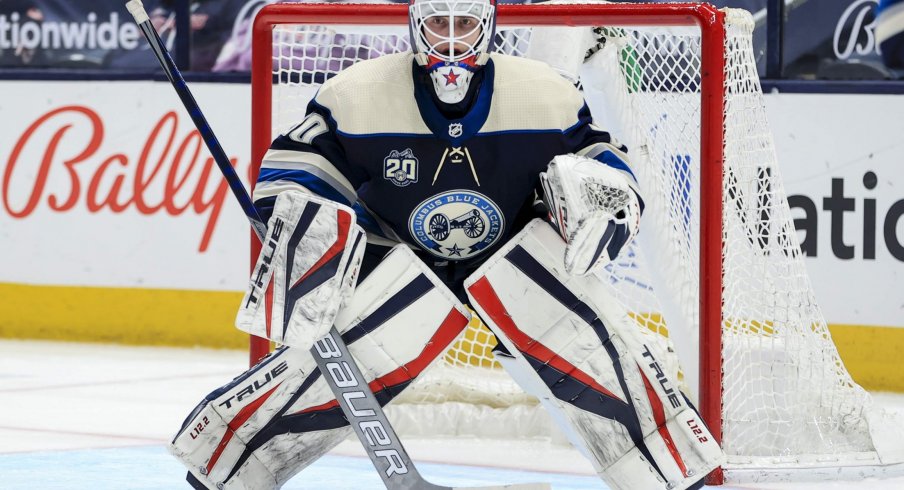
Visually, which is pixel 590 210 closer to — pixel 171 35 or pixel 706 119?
pixel 706 119

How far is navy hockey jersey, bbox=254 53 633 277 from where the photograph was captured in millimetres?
2258

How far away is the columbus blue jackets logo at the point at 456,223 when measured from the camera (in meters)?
2.27

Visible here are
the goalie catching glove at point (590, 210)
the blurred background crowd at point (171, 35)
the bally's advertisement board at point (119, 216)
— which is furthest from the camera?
the bally's advertisement board at point (119, 216)

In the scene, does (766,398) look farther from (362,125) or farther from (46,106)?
(46,106)

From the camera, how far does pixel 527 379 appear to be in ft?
7.57

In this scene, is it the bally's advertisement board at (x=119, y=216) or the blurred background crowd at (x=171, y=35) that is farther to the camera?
the bally's advertisement board at (x=119, y=216)

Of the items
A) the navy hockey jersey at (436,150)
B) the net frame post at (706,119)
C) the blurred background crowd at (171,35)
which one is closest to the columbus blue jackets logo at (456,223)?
the navy hockey jersey at (436,150)

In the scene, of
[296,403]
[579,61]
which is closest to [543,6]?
[579,61]

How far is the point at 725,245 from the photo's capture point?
2848 millimetres

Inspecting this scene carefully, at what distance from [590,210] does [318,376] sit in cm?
52

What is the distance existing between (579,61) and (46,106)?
2.90 m

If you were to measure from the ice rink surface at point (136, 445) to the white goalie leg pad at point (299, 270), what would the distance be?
705 millimetres

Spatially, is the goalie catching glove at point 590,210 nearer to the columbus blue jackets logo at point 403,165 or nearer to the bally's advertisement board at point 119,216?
the columbus blue jackets logo at point 403,165

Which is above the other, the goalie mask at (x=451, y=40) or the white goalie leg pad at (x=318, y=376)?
the goalie mask at (x=451, y=40)
